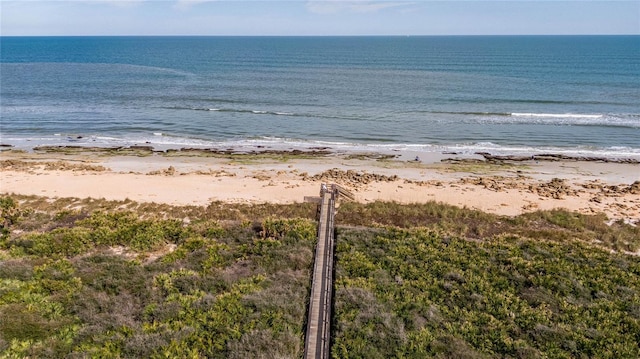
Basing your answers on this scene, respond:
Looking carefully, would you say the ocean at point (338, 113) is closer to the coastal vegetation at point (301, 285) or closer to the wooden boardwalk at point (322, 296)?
the coastal vegetation at point (301, 285)

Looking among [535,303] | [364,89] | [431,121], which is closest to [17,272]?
[535,303]

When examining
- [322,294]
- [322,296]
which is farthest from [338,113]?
[322,296]

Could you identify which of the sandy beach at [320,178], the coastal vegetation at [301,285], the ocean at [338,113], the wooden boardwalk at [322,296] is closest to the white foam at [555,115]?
the ocean at [338,113]

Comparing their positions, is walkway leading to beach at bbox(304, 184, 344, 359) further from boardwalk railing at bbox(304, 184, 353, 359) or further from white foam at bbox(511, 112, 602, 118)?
white foam at bbox(511, 112, 602, 118)

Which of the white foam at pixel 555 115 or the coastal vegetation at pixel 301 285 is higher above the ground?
the white foam at pixel 555 115

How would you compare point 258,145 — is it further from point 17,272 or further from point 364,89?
point 364,89

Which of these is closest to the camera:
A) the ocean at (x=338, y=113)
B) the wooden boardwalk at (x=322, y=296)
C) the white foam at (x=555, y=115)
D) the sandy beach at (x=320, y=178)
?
the wooden boardwalk at (x=322, y=296)

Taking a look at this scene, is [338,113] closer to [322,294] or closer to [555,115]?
[555,115]

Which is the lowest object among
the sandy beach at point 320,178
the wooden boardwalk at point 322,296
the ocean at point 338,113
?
the wooden boardwalk at point 322,296
